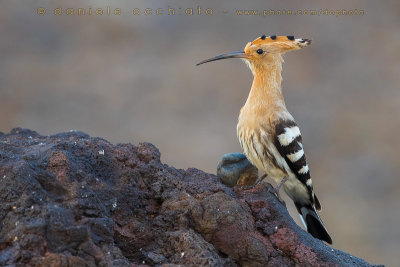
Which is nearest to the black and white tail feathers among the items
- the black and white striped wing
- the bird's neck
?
the black and white striped wing

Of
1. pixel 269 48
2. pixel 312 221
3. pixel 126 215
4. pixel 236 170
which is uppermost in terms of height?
pixel 269 48

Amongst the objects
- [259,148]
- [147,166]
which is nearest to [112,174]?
[147,166]

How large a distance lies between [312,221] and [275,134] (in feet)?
1.36

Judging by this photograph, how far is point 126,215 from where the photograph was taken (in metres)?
1.91

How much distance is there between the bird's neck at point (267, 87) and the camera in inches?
114

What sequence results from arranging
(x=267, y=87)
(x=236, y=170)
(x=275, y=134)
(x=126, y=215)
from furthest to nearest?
(x=267, y=87) < (x=275, y=134) < (x=236, y=170) < (x=126, y=215)

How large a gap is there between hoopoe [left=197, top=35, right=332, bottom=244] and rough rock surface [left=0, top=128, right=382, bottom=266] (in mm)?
604

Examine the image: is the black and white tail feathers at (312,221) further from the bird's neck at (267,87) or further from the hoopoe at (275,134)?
the bird's neck at (267,87)

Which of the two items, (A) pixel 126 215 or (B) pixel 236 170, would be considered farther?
(B) pixel 236 170

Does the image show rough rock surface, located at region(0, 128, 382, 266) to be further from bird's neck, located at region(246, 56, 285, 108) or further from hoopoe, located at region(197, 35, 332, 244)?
bird's neck, located at region(246, 56, 285, 108)

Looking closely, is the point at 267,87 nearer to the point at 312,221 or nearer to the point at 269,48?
the point at 269,48

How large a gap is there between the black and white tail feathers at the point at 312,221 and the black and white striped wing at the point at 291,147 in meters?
0.14

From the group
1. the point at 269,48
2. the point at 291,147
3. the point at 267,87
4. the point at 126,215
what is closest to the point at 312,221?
the point at 291,147

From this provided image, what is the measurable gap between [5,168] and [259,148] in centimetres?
127
